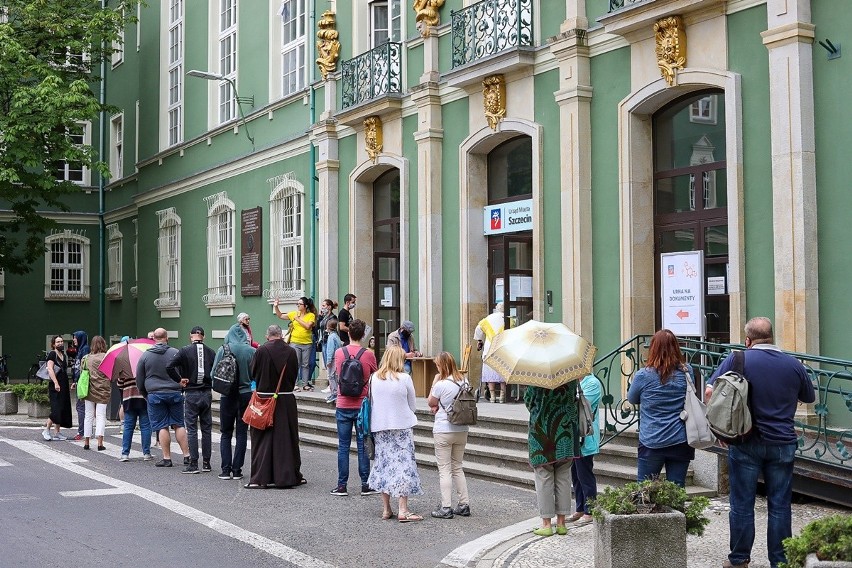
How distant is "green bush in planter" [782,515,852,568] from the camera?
19.4ft

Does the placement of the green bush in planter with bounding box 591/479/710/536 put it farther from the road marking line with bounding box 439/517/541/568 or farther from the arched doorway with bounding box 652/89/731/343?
the arched doorway with bounding box 652/89/731/343

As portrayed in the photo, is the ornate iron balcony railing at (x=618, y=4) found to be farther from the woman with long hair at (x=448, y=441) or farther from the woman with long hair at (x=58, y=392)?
the woman with long hair at (x=58, y=392)

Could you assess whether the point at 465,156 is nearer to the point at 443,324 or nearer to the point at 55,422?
the point at 443,324

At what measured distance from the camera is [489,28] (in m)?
17.1

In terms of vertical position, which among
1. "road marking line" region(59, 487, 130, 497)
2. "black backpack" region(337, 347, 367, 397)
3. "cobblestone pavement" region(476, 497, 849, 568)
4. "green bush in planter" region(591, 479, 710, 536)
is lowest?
"cobblestone pavement" region(476, 497, 849, 568)

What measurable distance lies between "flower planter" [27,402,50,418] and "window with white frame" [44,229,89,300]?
12227mm

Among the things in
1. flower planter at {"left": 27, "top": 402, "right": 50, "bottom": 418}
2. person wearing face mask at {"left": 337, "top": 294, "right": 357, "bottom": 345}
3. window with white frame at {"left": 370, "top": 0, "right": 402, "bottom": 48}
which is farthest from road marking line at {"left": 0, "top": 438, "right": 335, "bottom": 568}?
window with white frame at {"left": 370, "top": 0, "right": 402, "bottom": 48}

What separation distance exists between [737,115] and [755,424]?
6301 mm

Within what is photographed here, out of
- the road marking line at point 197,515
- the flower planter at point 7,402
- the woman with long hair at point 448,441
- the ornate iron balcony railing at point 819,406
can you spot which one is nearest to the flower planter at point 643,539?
the road marking line at point 197,515

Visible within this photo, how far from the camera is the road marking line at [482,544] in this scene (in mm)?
8562

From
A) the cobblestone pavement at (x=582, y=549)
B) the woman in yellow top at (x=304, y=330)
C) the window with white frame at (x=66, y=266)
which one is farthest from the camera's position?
the window with white frame at (x=66, y=266)

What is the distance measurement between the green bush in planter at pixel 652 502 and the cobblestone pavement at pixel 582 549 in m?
0.38

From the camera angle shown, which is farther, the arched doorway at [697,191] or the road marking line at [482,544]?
the arched doorway at [697,191]

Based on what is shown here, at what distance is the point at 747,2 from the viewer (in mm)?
12938
